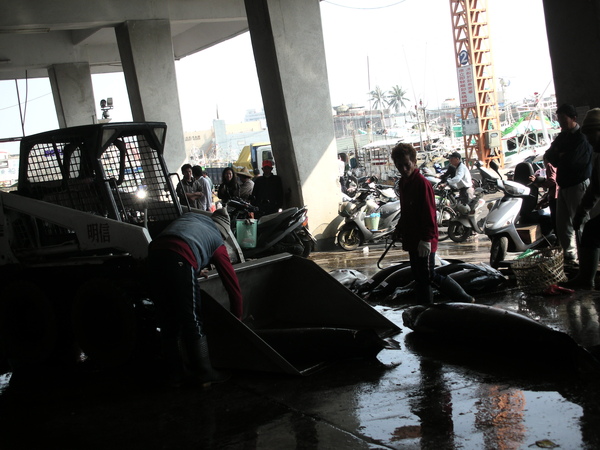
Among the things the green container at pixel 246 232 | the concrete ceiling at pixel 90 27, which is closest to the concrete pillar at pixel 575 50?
the green container at pixel 246 232

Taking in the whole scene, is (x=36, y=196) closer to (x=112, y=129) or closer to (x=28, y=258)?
(x=28, y=258)

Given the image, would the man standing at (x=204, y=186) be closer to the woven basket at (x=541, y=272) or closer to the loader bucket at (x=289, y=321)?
the loader bucket at (x=289, y=321)

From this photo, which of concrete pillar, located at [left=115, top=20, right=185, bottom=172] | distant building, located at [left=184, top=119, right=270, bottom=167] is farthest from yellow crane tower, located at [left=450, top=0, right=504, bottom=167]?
distant building, located at [left=184, top=119, right=270, bottom=167]

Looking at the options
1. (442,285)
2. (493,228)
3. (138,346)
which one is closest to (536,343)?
(442,285)

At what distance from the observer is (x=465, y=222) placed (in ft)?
41.6

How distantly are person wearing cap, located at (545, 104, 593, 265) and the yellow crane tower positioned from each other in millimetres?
29269

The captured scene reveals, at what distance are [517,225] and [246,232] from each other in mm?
4753

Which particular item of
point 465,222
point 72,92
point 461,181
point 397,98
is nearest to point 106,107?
point 72,92

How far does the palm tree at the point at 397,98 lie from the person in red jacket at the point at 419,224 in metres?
121

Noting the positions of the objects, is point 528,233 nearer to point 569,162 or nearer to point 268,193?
point 569,162

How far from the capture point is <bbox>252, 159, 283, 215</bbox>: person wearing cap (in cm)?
1385

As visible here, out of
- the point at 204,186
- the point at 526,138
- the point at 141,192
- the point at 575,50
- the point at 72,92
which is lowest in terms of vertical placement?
the point at 526,138

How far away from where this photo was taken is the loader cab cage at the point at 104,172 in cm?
661

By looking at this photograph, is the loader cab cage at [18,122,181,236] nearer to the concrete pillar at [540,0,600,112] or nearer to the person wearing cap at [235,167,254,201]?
the concrete pillar at [540,0,600,112]
